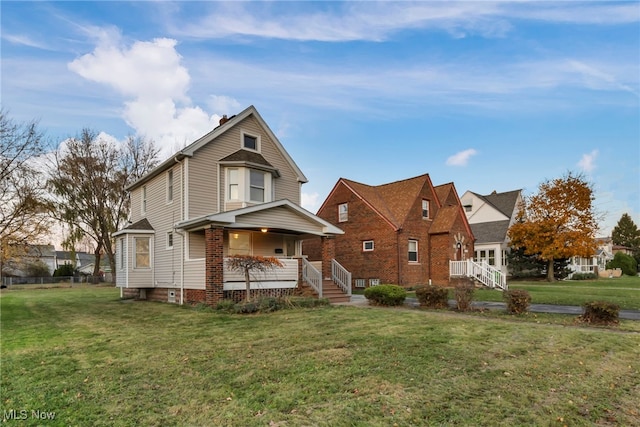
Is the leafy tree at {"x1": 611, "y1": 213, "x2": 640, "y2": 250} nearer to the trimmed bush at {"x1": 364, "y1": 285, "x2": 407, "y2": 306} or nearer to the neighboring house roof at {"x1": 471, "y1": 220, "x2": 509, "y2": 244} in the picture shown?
the neighboring house roof at {"x1": 471, "y1": 220, "x2": 509, "y2": 244}

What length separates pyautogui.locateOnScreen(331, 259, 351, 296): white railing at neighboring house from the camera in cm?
1794

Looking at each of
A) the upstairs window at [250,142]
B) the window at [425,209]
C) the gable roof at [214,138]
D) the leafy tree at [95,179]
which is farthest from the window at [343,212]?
the leafy tree at [95,179]

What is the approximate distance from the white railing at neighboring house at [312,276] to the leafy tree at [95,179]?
27588mm

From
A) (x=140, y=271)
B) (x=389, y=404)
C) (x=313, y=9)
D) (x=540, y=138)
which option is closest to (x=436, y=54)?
(x=313, y=9)

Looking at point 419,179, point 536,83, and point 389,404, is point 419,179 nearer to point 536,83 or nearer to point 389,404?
point 536,83

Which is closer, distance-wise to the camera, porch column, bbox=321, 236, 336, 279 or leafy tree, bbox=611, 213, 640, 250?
porch column, bbox=321, 236, 336, 279

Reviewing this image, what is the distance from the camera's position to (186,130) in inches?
1553

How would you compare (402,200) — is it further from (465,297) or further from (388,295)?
(465,297)

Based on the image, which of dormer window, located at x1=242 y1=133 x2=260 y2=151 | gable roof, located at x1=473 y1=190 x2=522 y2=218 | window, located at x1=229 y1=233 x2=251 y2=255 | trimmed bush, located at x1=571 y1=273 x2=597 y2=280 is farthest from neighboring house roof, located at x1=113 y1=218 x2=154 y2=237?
trimmed bush, located at x1=571 y1=273 x2=597 y2=280

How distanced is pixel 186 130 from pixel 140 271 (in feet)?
80.9

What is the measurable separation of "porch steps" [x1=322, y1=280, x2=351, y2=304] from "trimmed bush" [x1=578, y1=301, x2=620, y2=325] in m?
8.88

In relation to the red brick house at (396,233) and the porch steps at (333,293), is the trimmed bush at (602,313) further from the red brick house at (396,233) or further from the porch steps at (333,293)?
the red brick house at (396,233)

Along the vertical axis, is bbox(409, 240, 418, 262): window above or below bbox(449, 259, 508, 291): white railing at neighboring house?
above

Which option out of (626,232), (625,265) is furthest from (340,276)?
(626,232)
